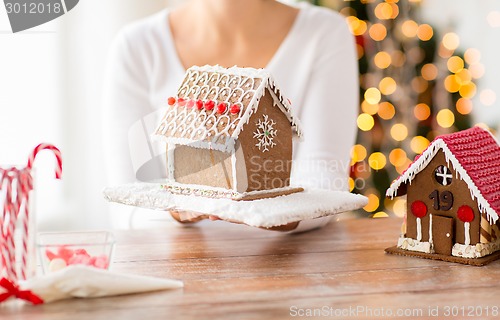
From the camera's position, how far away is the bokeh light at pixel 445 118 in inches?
133

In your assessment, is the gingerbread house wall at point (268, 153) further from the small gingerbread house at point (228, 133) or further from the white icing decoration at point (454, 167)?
the white icing decoration at point (454, 167)

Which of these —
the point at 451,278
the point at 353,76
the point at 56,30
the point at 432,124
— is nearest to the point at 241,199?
the point at 451,278

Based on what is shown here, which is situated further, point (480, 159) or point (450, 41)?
point (450, 41)

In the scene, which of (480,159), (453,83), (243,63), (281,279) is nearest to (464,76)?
(453,83)

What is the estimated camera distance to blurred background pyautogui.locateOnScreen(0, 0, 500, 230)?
126 inches

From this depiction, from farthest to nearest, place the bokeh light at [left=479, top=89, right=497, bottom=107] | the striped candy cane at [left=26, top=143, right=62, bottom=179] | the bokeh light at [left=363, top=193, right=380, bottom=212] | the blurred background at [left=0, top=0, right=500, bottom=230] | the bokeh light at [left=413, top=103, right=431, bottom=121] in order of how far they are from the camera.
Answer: the bokeh light at [left=479, top=89, right=497, bottom=107], the bokeh light at [left=413, top=103, right=431, bottom=121], the bokeh light at [left=363, top=193, right=380, bottom=212], the blurred background at [left=0, top=0, right=500, bottom=230], the striped candy cane at [left=26, top=143, right=62, bottom=179]

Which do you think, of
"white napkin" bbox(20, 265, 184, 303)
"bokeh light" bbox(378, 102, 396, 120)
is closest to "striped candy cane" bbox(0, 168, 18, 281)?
"white napkin" bbox(20, 265, 184, 303)

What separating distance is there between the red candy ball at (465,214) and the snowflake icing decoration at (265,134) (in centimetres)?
40

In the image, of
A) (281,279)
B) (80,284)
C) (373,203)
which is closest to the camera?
(80,284)

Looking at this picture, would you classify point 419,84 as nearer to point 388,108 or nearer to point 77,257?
point 388,108

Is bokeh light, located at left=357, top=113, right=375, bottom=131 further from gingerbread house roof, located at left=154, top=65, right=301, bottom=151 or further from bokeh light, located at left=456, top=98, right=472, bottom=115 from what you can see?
gingerbread house roof, located at left=154, top=65, right=301, bottom=151

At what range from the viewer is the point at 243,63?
2.14 metres

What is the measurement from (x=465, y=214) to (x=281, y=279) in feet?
1.25

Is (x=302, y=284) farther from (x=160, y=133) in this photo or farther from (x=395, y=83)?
(x=395, y=83)
